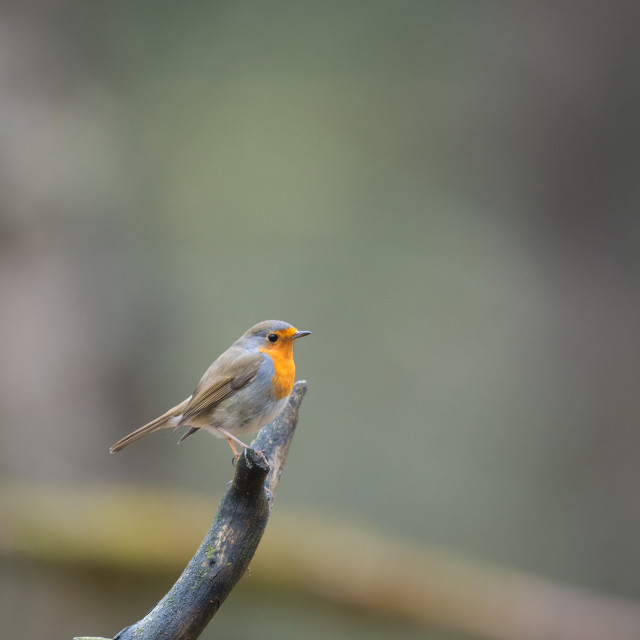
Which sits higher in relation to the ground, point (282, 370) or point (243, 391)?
point (282, 370)

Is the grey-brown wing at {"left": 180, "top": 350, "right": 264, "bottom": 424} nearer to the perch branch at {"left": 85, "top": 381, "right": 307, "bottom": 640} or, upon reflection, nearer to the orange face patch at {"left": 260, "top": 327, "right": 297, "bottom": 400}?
the orange face patch at {"left": 260, "top": 327, "right": 297, "bottom": 400}

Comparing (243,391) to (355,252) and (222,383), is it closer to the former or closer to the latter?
(222,383)

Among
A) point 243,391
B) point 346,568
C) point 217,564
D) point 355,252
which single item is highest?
point 355,252

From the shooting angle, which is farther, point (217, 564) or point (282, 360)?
point (282, 360)

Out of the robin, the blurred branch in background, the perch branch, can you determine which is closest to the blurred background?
the blurred branch in background

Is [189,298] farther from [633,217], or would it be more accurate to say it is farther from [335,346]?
[633,217]

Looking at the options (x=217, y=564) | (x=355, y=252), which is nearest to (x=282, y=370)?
(x=217, y=564)
